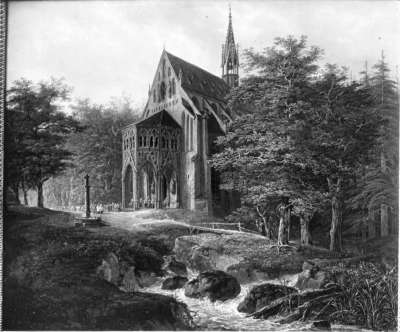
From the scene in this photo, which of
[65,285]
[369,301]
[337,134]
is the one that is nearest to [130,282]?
[65,285]

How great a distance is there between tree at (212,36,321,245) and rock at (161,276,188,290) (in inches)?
98.1

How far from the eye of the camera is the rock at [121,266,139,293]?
5567 mm

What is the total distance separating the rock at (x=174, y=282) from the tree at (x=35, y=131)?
2867 millimetres

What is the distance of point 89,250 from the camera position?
5.80 meters

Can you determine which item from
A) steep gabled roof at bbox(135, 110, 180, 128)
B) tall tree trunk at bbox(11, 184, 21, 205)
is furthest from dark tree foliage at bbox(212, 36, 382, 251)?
steep gabled roof at bbox(135, 110, 180, 128)

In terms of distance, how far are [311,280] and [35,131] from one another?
5702 millimetres

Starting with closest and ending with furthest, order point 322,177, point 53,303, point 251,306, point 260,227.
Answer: point 53,303 → point 251,306 → point 322,177 → point 260,227

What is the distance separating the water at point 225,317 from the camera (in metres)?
5.10

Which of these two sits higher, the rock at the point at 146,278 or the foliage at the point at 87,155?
the foliage at the point at 87,155

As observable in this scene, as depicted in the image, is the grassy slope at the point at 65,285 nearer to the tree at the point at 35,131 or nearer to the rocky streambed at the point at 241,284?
the rocky streambed at the point at 241,284

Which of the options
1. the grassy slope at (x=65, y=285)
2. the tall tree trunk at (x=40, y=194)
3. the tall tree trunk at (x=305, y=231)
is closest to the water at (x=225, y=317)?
the grassy slope at (x=65, y=285)

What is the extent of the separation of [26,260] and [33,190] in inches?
52.9

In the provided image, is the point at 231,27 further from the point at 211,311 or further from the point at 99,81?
the point at 211,311

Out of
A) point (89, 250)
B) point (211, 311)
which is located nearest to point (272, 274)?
point (211, 311)
